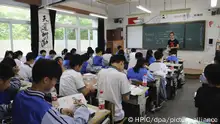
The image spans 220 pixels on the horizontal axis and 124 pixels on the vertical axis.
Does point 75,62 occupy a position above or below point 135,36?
below

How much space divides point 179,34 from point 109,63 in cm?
610

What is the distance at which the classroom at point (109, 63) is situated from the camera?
1.46 meters

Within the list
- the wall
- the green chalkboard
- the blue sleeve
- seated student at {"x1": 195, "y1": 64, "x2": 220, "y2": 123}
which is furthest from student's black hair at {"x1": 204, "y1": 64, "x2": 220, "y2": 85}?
the green chalkboard

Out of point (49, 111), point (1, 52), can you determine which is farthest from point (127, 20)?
point (49, 111)

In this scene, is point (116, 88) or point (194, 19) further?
point (194, 19)

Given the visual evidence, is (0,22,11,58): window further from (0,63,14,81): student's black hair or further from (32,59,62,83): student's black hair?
(32,59,62,83): student's black hair

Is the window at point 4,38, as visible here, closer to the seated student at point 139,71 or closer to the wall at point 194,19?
the seated student at point 139,71

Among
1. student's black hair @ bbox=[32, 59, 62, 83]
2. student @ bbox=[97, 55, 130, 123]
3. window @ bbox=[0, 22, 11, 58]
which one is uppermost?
window @ bbox=[0, 22, 11, 58]

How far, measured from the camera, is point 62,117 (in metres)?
1.14

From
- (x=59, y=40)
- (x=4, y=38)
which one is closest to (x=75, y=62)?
(x=4, y=38)

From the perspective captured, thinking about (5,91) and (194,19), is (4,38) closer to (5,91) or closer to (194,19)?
(5,91)

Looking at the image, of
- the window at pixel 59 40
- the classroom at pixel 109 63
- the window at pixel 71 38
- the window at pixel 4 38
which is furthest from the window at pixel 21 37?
the window at pixel 71 38

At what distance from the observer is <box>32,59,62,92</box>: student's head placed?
1.12 metres

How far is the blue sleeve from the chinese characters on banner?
588 cm
